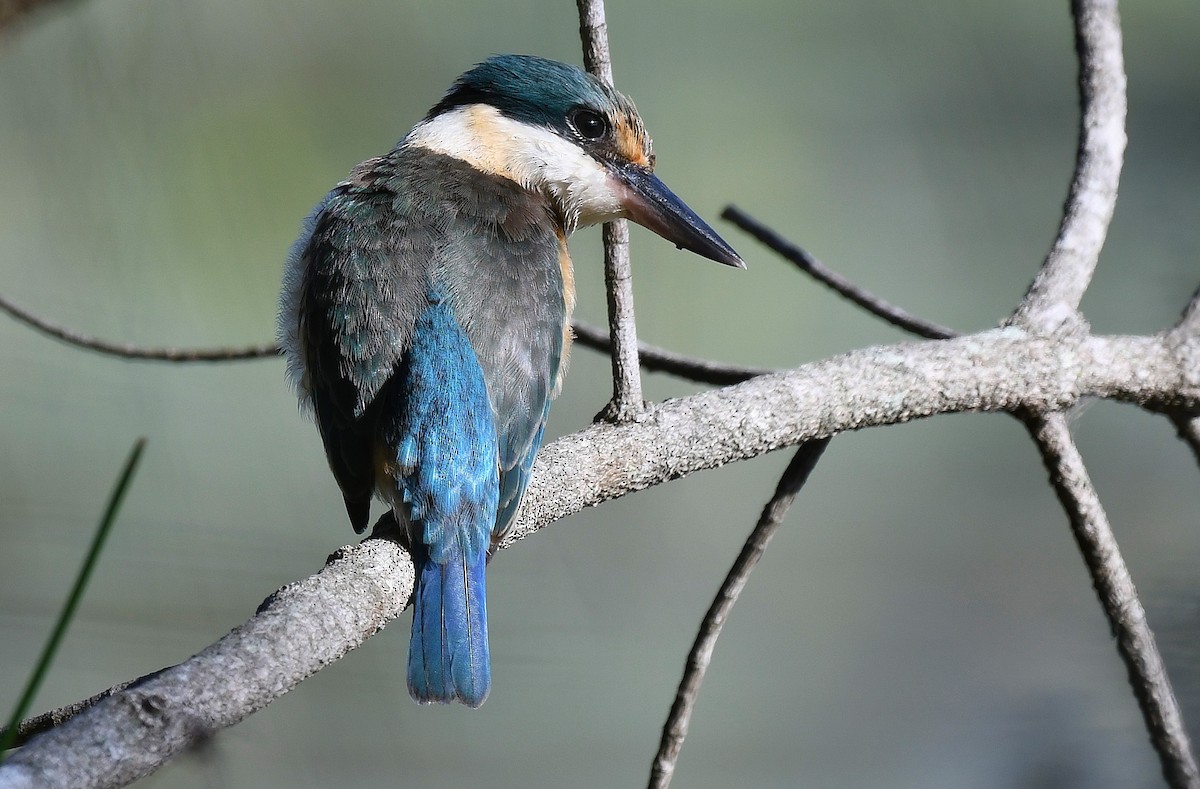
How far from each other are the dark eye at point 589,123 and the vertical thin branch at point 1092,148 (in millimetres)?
664

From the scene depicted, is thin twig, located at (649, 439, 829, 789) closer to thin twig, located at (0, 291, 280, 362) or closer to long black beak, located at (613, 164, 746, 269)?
long black beak, located at (613, 164, 746, 269)

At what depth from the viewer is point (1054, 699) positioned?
6.93 feet

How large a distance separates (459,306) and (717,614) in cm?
50

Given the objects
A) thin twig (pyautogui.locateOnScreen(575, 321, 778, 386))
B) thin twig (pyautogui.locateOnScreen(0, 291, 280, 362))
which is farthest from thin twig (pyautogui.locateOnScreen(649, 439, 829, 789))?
thin twig (pyautogui.locateOnScreen(0, 291, 280, 362))

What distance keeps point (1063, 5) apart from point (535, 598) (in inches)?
80.7

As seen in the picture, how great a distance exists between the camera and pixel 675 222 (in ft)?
5.17

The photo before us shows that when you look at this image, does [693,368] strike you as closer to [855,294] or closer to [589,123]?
[855,294]

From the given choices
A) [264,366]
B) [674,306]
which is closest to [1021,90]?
[674,306]

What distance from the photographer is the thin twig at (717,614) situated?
1225 mm

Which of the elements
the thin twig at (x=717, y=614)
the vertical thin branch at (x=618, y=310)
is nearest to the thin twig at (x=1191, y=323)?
the thin twig at (x=717, y=614)

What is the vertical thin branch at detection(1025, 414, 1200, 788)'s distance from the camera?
1207 millimetres

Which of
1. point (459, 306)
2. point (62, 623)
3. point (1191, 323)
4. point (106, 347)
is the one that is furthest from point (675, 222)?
point (62, 623)

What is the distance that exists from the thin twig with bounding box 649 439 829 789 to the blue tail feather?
217mm

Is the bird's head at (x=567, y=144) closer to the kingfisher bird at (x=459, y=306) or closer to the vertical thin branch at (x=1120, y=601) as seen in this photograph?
the kingfisher bird at (x=459, y=306)
